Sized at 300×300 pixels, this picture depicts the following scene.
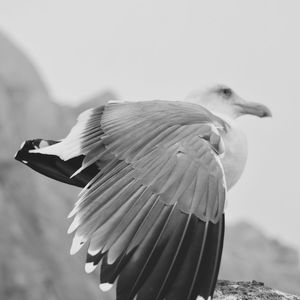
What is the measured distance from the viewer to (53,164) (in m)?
6.92

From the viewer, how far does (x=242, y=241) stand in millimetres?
17672

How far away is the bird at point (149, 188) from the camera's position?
5406mm

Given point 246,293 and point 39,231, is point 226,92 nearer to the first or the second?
point 246,293

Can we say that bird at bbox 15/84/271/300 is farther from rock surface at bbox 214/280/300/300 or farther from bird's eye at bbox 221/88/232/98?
bird's eye at bbox 221/88/232/98

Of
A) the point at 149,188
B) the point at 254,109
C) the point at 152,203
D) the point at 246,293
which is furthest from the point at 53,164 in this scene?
the point at 254,109

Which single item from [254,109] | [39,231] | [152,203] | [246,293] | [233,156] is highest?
[152,203]

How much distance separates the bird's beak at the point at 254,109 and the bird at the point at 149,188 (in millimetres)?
1435

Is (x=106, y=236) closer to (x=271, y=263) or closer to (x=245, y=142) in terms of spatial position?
(x=245, y=142)

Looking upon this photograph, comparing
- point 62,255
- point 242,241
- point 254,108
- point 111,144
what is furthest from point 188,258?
point 242,241

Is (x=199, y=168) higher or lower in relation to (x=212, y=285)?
higher

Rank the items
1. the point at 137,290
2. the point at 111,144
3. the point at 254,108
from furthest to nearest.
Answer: the point at 254,108, the point at 111,144, the point at 137,290

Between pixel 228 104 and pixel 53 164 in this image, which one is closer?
pixel 53 164

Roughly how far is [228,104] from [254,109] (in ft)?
0.85

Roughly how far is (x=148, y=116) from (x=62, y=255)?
9.72 m
